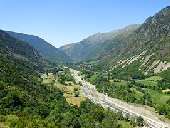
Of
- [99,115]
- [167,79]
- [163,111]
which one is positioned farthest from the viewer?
[167,79]

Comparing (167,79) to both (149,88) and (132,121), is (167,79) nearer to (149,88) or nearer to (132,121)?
(149,88)

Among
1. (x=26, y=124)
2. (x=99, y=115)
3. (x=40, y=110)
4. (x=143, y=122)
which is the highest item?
(x=26, y=124)

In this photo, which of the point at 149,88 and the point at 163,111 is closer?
the point at 163,111

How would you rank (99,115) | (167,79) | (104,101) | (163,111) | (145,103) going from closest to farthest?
(99,115)
(163,111)
(145,103)
(104,101)
(167,79)

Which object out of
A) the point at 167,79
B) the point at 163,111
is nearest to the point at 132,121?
the point at 163,111

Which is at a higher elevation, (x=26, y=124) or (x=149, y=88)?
(x=26, y=124)

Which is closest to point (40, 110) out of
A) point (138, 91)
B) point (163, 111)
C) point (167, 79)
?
point (163, 111)

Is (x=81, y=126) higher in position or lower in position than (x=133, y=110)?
higher

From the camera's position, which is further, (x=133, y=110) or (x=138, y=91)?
(x=138, y=91)

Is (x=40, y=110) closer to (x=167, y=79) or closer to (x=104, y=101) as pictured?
(x=104, y=101)
